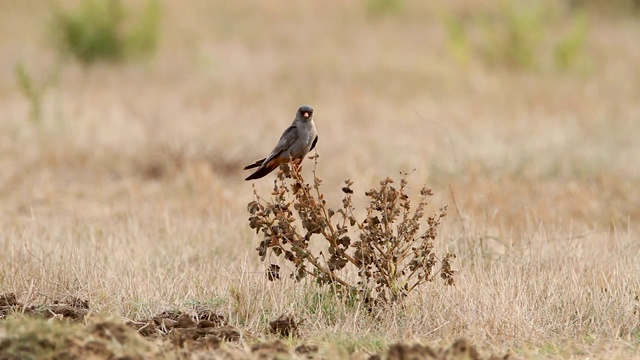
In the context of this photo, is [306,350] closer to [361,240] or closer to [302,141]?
[361,240]

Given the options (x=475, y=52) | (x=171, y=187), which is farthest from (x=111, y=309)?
(x=475, y=52)

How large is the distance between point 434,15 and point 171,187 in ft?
41.5

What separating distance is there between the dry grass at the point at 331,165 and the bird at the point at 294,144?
2.30 feet

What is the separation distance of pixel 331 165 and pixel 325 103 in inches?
133

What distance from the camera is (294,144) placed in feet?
17.8

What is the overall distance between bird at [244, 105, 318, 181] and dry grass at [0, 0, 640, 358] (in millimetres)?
702

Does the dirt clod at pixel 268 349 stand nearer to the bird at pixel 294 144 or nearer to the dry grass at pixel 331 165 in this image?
the dry grass at pixel 331 165

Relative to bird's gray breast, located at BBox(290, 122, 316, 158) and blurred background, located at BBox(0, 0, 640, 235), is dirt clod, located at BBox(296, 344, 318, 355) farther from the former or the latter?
blurred background, located at BBox(0, 0, 640, 235)

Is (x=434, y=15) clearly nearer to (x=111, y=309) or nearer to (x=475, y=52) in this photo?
(x=475, y=52)

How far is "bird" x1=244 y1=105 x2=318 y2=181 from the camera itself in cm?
542

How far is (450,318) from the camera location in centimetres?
523

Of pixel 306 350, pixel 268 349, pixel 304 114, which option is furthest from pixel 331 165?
pixel 268 349

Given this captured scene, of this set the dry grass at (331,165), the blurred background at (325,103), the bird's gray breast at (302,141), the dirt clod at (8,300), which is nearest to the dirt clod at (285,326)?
the dry grass at (331,165)

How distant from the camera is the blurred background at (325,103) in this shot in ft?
32.9
